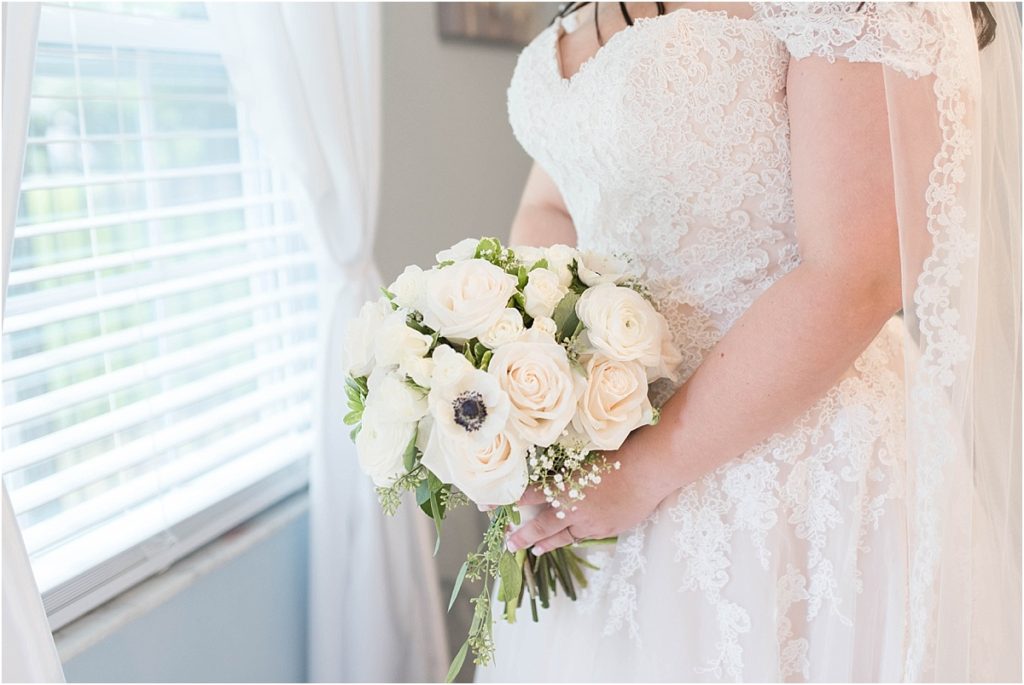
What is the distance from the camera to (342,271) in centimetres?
177

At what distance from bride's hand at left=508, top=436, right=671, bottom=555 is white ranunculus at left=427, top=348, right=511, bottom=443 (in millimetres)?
164

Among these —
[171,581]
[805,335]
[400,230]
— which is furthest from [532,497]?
[400,230]

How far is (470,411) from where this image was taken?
0.94 metres

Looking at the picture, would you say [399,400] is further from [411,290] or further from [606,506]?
[606,506]

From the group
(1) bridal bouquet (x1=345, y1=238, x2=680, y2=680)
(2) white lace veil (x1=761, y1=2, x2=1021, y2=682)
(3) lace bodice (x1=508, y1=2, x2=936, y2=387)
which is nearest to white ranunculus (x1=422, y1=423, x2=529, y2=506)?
(1) bridal bouquet (x1=345, y1=238, x2=680, y2=680)

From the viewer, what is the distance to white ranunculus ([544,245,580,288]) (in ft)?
3.48

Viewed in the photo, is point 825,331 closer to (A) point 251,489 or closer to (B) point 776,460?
(B) point 776,460

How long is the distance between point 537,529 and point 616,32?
2.08 ft

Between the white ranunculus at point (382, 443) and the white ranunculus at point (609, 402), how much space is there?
0.63ft

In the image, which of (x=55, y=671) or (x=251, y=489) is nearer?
(x=55, y=671)

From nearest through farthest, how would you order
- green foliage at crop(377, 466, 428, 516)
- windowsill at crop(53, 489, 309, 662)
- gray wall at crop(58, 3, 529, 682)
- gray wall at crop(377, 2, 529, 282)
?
1. green foliage at crop(377, 466, 428, 516)
2. windowsill at crop(53, 489, 309, 662)
3. gray wall at crop(58, 3, 529, 682)
4. gray wall at crop(377, 2, 529, 282)

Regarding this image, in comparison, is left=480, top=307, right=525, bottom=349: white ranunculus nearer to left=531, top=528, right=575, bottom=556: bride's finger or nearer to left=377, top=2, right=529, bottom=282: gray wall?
left=531, top=528, right=575, bottom=556: bride's finger

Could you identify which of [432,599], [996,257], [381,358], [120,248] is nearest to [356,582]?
[432,599]

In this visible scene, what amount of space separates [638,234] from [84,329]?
914mm
